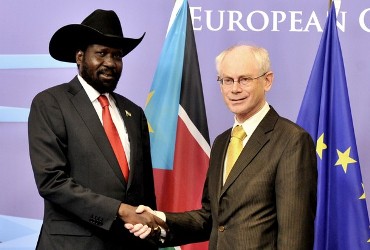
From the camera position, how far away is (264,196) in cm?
239

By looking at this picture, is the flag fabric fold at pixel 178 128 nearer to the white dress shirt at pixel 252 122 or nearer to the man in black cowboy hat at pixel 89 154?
the man in black cowboy hat at pixel 89 154

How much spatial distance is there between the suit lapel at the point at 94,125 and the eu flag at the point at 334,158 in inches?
41.1

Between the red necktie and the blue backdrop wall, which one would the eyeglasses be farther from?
the blue backdrop wall

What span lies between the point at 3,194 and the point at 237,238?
74.1 inches

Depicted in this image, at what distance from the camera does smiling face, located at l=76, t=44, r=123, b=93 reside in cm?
285

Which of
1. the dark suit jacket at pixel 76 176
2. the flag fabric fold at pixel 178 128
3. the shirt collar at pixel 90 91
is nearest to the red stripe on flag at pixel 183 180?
the flag fabric fold at pixel 178 128

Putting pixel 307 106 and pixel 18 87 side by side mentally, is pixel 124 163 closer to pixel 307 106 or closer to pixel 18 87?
pixel 307 106

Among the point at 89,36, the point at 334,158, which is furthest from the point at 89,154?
the point at 334,158

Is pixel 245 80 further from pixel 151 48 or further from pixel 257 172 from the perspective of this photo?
pixel 151 48

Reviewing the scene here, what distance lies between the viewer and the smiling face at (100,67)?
2854 mm

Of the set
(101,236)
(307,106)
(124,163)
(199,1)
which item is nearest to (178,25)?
(199,1)

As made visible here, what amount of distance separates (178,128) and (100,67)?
2.32 feet

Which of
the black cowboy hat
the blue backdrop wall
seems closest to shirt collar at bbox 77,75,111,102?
the black cowboy hat

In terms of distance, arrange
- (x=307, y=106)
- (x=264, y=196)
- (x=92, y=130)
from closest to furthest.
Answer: (x=264, y=196)
(x=92, y=130)
(x=307, y=106)
